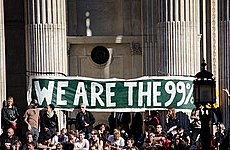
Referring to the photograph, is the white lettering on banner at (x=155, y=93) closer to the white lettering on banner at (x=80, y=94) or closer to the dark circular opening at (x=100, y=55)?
the white lettering on banner at (x=80, y=94)

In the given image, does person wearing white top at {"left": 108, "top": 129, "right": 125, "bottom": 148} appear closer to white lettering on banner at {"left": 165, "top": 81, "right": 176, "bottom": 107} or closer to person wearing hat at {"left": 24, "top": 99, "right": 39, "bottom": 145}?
white lettering on banner at {"left": 165, "top": 81, "right": 176, "bottom": 107}

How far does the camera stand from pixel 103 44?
27.4 meters

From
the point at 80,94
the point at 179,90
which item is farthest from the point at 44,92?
the point at 179,90

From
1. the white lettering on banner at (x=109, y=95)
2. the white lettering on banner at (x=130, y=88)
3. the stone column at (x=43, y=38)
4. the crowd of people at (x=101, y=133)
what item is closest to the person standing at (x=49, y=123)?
the crowd of people at (x=101, y=133)

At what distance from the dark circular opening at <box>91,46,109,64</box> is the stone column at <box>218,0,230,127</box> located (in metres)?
3.84

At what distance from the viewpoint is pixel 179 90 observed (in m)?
23.4

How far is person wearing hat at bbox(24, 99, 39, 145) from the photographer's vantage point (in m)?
22.9

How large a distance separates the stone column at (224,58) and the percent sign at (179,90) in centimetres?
280

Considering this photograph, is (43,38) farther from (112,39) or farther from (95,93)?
(112,39)

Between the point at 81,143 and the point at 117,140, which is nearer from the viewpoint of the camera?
the point at 81,143

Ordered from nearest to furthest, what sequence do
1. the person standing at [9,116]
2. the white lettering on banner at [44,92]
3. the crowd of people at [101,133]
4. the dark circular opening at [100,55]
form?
1. the crowd of people at [101,133]
2. the person standing at [9,116]
3. the white lettering on banner at [44,92]
4. the dark circular opening at [100,55]

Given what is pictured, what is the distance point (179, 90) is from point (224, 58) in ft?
12.0

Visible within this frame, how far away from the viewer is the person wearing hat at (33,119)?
22859mm

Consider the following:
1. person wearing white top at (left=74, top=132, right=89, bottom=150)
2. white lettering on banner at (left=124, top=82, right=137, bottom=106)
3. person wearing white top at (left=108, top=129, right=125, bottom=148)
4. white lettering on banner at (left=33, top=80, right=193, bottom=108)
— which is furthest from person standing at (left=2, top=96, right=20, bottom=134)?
white lettering on banner at (left=124, top=82, right=137, bottom=106)
